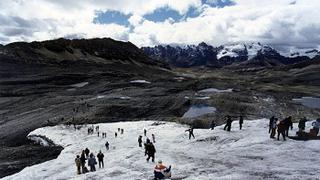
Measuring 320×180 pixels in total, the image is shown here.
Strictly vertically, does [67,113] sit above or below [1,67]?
→ below

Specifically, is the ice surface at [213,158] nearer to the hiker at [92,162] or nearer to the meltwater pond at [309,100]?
the hiker at [92,162]

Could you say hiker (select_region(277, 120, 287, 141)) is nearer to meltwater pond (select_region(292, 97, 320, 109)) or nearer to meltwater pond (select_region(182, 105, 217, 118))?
meltwater pond (select_region(182, 105, 217, 118))

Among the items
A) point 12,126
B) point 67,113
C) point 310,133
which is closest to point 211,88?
point 67,113

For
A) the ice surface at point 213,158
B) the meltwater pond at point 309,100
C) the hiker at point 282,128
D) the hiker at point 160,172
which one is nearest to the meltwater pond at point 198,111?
the ice surface at point 213,158

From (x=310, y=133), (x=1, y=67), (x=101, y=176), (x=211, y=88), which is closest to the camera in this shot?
(x=101, y=176)

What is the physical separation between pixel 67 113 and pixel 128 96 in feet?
78.8

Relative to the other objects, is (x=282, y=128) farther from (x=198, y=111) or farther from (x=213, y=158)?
(x=198, y=111)

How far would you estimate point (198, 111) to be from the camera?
310ft

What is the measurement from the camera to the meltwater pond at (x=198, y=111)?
90.1 m

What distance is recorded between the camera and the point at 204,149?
44656 mm

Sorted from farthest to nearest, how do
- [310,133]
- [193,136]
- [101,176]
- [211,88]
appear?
[211,88] < [193,136] < [310,133] < [101,176]

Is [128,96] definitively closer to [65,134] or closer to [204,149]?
[65,134]

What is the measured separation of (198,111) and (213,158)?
55717mm

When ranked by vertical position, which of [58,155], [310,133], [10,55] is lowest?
[58,155]
